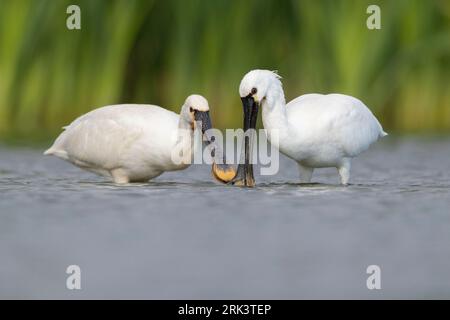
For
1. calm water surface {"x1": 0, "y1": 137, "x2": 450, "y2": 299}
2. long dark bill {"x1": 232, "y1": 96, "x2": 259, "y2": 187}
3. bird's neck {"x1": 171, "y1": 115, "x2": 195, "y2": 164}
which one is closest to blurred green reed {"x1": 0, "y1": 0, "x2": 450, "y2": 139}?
calm water surface {"x1": 0, "y1": 137, "x2": 450, "y2": 299}

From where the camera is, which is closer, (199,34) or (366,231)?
(366,231)

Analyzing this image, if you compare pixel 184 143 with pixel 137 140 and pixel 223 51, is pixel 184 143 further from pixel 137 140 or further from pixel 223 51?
pixel 223 51

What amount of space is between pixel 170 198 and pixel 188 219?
987 millimetres

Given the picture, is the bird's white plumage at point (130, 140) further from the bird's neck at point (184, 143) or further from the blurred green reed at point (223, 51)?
the blurred green reed at point (223, 51)

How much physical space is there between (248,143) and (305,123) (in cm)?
67

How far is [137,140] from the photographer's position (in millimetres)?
9492

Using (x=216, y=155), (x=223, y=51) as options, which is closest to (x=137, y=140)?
(x=216, y=155)

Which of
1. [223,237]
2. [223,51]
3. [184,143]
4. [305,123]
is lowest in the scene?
[223,237]

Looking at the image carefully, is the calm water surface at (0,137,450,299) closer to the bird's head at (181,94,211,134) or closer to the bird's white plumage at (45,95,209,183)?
the bird's white plumage at (45,95,209,183)

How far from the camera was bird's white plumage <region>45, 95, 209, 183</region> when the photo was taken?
9438 millimetres

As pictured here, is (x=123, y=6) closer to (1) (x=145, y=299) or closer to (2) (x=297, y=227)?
(2) (x=297, y=227)

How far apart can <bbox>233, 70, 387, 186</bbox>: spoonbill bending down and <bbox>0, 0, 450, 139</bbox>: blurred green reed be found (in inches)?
119
